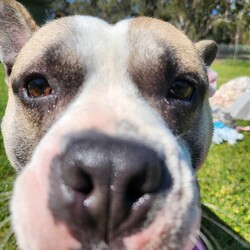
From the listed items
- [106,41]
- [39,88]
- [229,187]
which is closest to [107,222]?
[39,88]

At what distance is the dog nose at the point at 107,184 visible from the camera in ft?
6.28

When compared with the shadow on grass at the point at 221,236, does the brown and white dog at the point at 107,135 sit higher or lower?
higher

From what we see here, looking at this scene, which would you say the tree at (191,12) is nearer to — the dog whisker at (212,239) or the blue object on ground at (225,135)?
the blue object on ground at (225,135)

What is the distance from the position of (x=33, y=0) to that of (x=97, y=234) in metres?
37.8

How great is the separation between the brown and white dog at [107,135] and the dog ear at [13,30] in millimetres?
489

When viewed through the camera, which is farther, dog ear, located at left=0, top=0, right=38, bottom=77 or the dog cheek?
dog ear, located at left=0, top=0, right=38, bottom=77

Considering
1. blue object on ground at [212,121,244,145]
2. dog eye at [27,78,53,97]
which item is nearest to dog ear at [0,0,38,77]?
dog eye at [27,78,53,97]

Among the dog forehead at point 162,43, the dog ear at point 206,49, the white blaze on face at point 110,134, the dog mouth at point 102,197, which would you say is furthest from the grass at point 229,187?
the dog mouth at point 102,197

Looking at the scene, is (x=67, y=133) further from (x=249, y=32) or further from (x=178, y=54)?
(x=249, y=32)

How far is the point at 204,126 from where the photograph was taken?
354 centimetres

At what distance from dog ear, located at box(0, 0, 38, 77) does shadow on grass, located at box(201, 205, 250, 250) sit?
2.65 meters

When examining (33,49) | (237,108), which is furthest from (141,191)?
(237,108)

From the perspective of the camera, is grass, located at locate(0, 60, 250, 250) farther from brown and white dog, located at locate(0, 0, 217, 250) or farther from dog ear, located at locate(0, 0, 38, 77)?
brown and white dog, located at locate(0, 0, 217, 250)

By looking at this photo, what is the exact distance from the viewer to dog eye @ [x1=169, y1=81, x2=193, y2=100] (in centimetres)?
308
